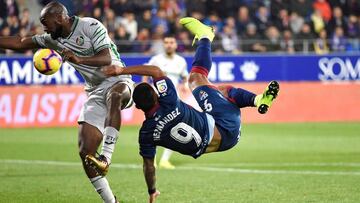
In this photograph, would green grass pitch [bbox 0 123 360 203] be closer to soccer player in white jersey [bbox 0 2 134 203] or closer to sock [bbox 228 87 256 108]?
sock [bbox 228 87 256 108]

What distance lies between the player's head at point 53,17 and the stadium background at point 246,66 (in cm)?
835

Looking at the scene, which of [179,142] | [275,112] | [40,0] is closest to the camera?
[179,142]

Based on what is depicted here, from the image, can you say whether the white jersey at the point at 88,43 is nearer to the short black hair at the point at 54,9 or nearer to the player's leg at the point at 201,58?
the short black hair at the point at 54,9

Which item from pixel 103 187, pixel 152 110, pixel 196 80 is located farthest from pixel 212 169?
Answer: pixel 152 110

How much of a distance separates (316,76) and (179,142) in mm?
18293

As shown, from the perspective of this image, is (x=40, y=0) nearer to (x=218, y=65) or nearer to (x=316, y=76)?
(x=218, y=65)

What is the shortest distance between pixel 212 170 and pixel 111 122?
19.1 feet

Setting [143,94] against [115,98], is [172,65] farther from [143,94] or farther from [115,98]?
[143,94]

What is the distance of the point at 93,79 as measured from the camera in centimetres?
1056

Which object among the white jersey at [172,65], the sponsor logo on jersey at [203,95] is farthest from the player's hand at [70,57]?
the white jersey at [172,65]

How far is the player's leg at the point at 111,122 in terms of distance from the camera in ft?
31.0

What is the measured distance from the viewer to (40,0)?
27750 millimetres

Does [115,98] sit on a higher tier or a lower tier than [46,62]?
lower

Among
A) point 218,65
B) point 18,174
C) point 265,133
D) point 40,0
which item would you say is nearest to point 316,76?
point 218,65
